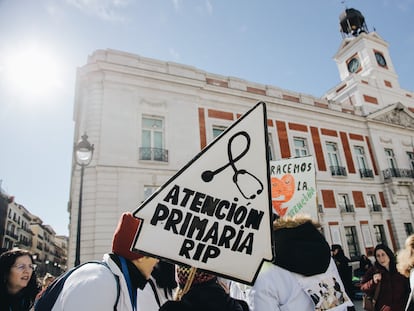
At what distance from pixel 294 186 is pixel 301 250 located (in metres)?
3.42

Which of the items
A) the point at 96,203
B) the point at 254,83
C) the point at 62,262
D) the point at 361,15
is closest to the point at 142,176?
the point at 96,203

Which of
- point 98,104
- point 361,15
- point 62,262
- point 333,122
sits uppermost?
point 361,15

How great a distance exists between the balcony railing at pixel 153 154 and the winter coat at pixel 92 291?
36.4 feet

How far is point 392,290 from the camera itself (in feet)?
11.2

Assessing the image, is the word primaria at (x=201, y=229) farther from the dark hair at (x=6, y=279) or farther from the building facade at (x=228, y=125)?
the building facade at (x=228, y=125)

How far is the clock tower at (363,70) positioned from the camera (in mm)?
21688

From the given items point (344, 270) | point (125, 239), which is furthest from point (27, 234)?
point (125, 239)

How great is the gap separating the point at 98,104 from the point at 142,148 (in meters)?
2.91

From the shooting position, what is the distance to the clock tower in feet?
71.2

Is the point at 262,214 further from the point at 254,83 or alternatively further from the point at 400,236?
the point at 400,236

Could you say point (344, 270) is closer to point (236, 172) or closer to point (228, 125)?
point (236, 172)

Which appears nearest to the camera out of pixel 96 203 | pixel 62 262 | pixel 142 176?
pixel 96 203

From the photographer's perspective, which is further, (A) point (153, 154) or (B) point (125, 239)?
(A) point (153, 154)

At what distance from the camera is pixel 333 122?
62.6 ft
